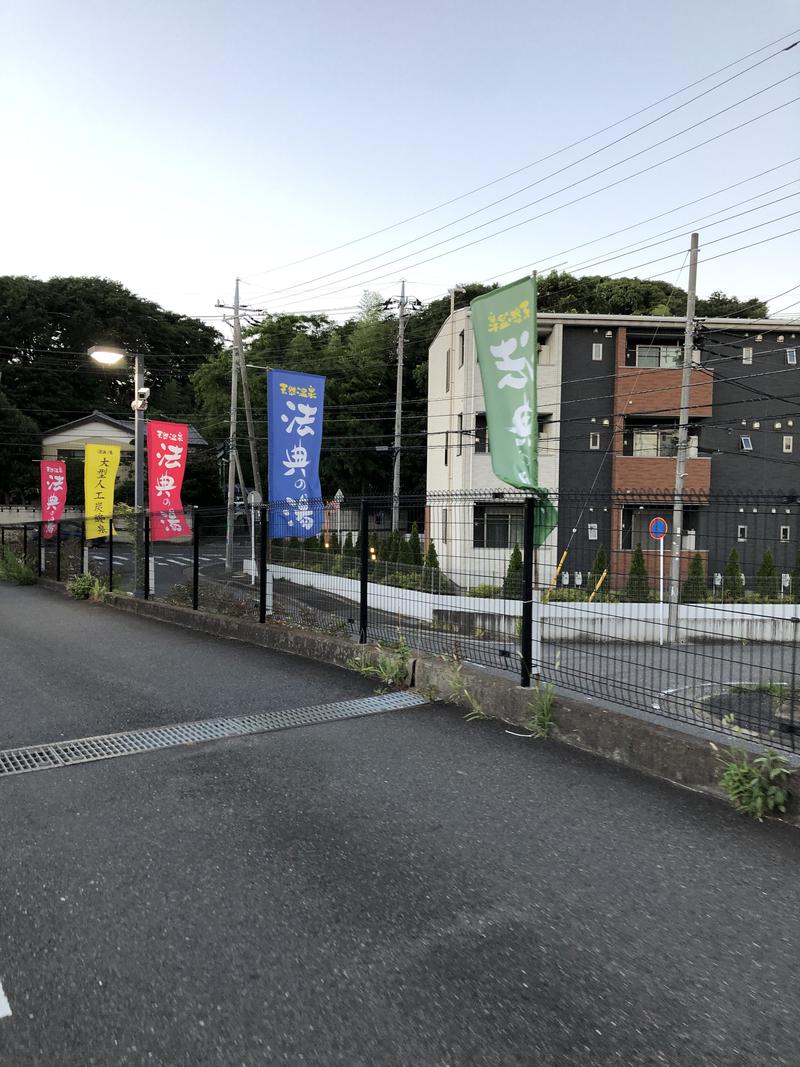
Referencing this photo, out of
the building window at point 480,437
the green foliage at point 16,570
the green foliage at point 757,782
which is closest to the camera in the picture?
the green foliage at point 757,782

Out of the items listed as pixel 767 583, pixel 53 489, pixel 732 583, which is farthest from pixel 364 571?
pixel 53 489

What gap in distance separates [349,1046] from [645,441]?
24.0 m

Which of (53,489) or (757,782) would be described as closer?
(757,782)

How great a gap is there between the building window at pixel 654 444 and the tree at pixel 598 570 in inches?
774

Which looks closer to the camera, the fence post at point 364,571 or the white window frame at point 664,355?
the fence post at point 364,571

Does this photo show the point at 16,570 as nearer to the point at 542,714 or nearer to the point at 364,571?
the point at 364,571

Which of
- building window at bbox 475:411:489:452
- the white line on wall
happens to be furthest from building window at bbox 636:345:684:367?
the white line on wall

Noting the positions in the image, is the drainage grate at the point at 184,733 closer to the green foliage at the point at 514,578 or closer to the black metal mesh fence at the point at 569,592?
the black metal mesh fence at the point at 569,592

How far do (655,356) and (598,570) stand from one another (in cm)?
2090

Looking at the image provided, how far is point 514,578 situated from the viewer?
535 cm

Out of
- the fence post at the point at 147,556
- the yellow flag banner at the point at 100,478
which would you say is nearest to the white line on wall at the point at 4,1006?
the fence post at the point at 147,556

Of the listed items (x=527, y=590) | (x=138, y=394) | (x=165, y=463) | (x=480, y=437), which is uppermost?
(x=480, y=437)

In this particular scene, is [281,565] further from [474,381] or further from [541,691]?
[474,381]

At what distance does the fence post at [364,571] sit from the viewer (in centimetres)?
666
